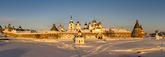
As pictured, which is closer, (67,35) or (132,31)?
(67,35)

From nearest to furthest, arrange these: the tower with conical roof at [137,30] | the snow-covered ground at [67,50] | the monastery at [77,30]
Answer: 1. the snow-covered ground at [67,50]
2. the monastery at [77,30]
3. the tower with conical roof at [137,30]

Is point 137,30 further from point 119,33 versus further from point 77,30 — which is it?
point 77,30

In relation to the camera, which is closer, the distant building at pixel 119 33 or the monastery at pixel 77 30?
the monastery at pixel 77 30

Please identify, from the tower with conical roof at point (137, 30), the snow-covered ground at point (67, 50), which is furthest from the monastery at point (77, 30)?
the snow-covered ground at point (67, 50)

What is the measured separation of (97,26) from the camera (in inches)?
4094

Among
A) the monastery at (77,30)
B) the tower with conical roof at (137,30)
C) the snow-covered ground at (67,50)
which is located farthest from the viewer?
the tower with conical roof at (137,30)

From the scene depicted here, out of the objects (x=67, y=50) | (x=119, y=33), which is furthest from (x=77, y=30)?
(x=67, y=50)

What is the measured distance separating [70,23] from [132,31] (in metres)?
25.0

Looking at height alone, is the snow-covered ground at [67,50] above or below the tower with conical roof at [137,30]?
below

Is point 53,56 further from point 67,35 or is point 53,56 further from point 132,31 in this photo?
point 132,31

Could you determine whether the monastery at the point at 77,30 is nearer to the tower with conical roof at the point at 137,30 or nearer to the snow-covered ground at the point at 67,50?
the tower with conical roof at the point at 137,30

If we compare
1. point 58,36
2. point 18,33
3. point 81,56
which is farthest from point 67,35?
point 81,56

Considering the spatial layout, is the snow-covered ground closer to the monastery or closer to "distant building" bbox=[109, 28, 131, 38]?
the monastery

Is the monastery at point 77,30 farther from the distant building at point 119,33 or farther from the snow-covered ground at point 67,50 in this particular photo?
the snow-covered ground at point 67,50
